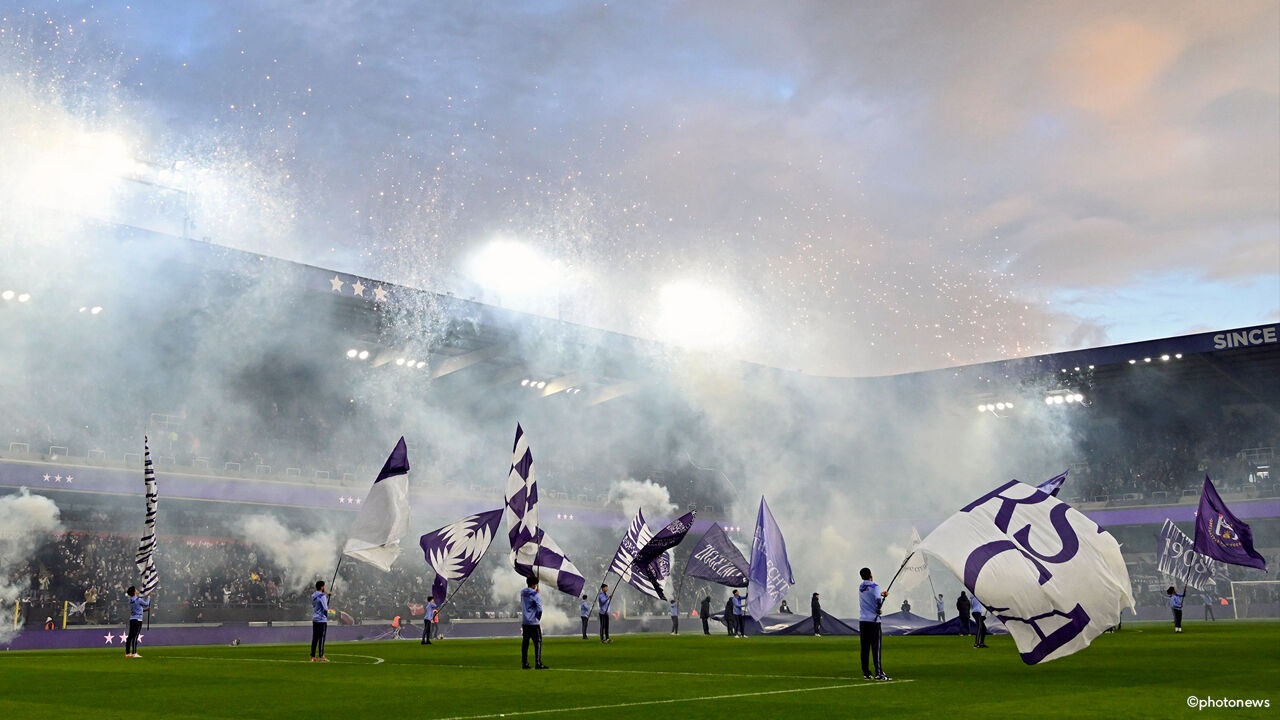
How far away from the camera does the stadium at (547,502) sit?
1599 centimetres

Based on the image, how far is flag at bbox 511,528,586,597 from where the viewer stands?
84.6 feet

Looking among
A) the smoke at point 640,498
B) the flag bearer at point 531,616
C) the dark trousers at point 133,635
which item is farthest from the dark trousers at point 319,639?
the smoke at point 640,498

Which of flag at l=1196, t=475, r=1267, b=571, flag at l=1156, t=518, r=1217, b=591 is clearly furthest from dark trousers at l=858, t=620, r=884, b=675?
flag at l=1156, t=518, r=1217, b=591

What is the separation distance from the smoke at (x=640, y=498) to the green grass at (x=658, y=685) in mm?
34311

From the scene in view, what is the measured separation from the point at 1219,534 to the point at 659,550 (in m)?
17.7

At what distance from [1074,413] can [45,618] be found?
57.1 m

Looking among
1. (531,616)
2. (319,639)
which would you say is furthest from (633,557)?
(531,616)

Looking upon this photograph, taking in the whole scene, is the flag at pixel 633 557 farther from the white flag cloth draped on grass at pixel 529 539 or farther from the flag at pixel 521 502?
the flag at pixel 521 502

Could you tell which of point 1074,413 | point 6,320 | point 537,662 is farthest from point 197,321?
point 1074,413

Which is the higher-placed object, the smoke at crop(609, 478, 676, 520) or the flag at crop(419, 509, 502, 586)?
the smoke at crop(609, 478, 676, 520)

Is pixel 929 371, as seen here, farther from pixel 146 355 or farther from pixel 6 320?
pixel 6 320

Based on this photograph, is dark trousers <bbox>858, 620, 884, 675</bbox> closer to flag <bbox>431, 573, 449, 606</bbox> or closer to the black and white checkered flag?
flag <bbox>431, 573, 449, 606</bbox>

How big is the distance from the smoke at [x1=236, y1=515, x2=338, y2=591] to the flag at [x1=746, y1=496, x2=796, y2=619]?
67.2 feet

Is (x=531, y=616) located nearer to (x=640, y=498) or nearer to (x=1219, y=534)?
(x=1219, y=534)
